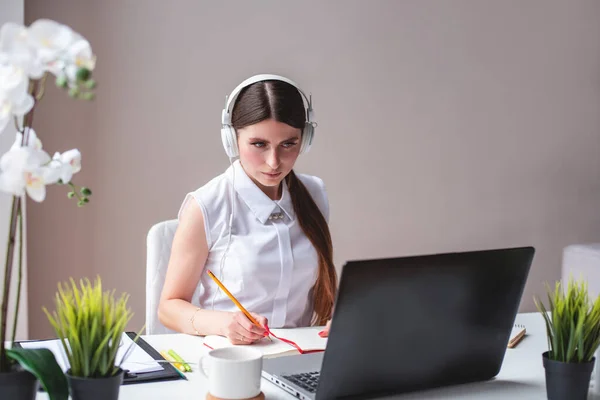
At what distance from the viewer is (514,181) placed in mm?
3445

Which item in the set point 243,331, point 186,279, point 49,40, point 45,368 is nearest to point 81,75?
point 49,40

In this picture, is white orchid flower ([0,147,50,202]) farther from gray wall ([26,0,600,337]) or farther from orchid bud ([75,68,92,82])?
gray wall ([26,0,600,337])

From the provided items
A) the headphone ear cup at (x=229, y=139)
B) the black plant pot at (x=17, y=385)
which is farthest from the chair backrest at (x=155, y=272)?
the black plant pot at (x=17, y=385)

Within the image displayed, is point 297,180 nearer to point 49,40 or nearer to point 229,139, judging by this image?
point 229,139

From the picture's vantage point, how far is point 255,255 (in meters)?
1.80

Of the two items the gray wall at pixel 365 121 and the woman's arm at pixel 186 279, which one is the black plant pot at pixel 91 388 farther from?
the gray wall at pixel 365 121

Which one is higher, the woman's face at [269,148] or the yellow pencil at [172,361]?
the woman's face at [269,148]

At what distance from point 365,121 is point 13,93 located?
2411 millimetres

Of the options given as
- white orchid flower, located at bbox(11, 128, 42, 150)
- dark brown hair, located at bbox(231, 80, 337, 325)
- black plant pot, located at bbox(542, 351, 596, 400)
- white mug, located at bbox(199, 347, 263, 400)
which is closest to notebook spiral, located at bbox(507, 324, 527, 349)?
black plant pot, located at bbox(542, 351, 596, 400)

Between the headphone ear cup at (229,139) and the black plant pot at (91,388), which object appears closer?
the black plant pot at (91,388)

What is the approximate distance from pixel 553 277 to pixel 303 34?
5.49ft

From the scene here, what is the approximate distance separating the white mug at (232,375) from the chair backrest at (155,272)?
2.38ft

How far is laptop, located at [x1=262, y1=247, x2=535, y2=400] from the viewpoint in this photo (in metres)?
1.04

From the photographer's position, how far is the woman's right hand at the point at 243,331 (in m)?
1.41
